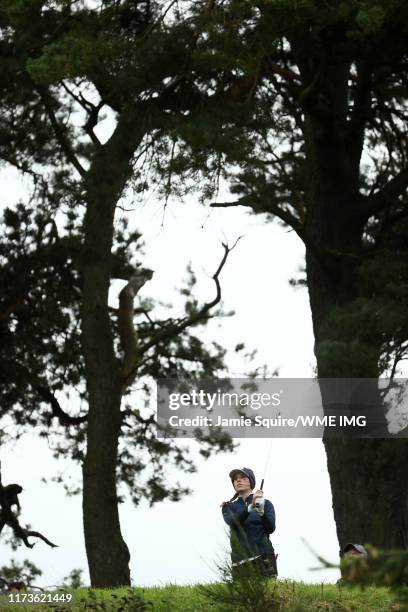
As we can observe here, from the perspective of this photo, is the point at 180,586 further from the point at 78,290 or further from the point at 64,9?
the point at 78,290

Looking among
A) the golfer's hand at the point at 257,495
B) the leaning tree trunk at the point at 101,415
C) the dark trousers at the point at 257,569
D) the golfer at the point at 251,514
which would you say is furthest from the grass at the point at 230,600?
the leaning tree trunk at the point at 101,415

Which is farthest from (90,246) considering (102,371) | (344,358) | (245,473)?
(245,473)

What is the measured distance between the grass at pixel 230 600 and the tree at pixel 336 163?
3749 millimetres

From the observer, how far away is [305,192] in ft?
48.1

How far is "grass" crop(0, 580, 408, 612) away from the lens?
22.6 feet

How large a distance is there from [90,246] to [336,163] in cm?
334

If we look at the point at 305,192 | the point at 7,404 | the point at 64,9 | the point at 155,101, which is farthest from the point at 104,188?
the point at 7,404

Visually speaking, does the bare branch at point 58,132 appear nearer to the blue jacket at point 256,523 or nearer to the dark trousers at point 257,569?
the blue jacket at point 256,523

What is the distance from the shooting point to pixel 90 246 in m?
13.3

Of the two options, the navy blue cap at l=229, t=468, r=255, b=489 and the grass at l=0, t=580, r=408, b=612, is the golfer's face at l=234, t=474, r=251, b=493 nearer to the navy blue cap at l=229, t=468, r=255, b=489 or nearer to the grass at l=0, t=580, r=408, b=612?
the navy blue cap at l=229, t=468, r=255, b=489

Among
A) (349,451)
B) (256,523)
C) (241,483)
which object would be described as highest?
(349,451)

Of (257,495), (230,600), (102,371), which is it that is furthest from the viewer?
(102,371)

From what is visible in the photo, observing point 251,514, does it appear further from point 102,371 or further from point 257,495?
point 102,371

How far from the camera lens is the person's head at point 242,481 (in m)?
8.01
